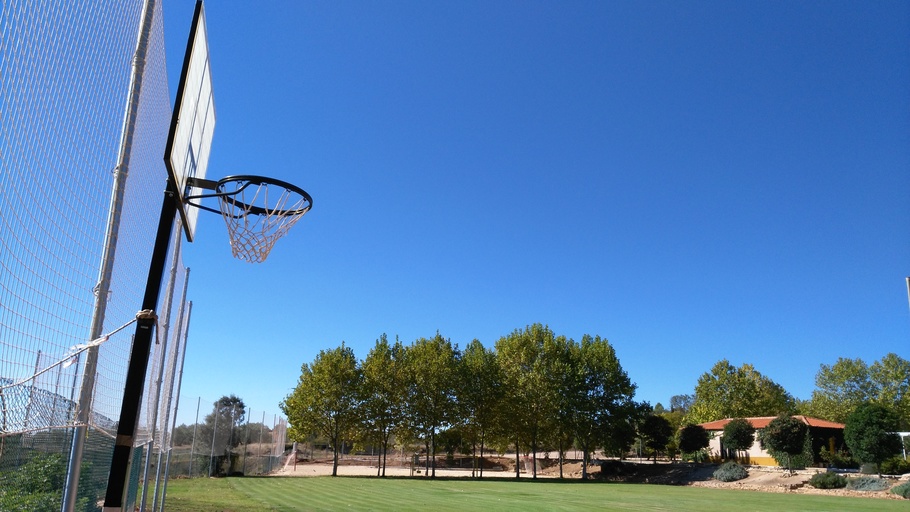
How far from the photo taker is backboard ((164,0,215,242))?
507 centimetres

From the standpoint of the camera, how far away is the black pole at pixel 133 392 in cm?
464

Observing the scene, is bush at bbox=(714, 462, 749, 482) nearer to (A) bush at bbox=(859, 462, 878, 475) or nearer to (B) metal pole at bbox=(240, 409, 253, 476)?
(A) bush at bbox=(859, 462, 878, 475)

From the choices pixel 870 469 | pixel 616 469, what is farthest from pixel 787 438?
pixel 616 469

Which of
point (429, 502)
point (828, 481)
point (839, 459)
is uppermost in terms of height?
point (839, 459)

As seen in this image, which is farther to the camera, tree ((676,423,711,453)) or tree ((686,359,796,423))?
tree ((686,359,796,423))

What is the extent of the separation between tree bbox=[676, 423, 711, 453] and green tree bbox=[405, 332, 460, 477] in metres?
19.5

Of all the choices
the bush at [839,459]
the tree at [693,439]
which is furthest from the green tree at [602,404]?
the bush at [839,459]

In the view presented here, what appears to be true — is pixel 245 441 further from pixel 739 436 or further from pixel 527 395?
pixel 739 436

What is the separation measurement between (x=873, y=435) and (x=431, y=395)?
92.5 ft

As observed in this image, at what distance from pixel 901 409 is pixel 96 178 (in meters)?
70.4

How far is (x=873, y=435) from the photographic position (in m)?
37.3

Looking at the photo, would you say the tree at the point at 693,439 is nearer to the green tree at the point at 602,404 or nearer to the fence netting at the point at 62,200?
the green tree at the point at 602,404

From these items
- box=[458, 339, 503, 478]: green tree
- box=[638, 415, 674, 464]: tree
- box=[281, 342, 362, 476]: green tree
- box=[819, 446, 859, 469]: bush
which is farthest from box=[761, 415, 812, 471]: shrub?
box=[281, 342, 362, 476]: green tree

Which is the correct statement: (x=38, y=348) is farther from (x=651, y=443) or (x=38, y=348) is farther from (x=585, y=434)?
(x=651, y=443)
